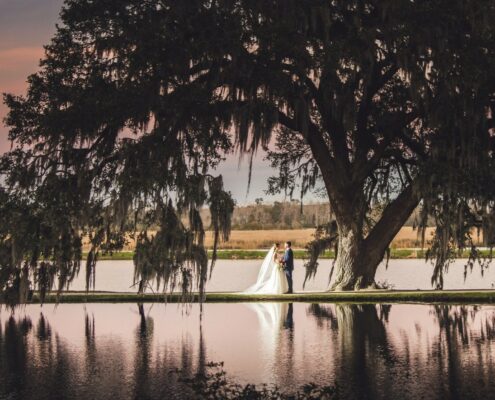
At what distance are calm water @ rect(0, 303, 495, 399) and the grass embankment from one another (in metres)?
1.67

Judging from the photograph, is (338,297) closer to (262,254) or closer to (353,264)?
(353,264)

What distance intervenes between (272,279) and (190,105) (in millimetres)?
13189

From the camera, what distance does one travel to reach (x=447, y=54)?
18656 millimetres

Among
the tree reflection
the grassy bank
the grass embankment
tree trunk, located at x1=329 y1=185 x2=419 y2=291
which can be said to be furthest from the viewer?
the grassy bank

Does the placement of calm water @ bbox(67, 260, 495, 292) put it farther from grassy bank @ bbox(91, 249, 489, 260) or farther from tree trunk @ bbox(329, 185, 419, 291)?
tree trunk @ bbox(329, 185, 419, 291)

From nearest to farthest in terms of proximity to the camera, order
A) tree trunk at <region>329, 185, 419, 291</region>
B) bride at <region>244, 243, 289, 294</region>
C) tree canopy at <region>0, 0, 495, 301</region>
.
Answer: tree canopy at <region>0, 0, 495, 301</region>
tree trunk at <region>329, 185, 419, 291</region>
bride at <region>244, 243, 289, 294</region>

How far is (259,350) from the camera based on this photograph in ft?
50.5

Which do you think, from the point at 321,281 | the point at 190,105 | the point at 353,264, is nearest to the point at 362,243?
the point at 353,264

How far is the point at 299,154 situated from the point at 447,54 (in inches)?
566

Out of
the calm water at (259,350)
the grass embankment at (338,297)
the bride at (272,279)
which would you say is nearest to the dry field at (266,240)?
the bride at (272,279)

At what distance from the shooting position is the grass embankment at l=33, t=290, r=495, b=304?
1043 inches

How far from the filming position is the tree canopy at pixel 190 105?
18.7 m

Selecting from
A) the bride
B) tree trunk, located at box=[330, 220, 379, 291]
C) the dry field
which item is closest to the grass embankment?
tree trunk, located at box=[330, 220, 379, 291]

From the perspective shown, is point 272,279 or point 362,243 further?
point 272,279
